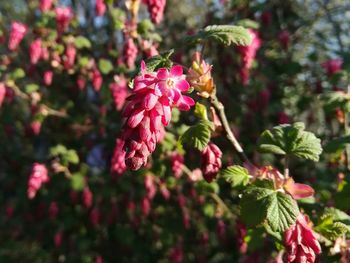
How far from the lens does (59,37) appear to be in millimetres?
4184

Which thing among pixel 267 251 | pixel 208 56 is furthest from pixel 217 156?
pixel 208 56

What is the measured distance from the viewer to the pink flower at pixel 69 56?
400cm

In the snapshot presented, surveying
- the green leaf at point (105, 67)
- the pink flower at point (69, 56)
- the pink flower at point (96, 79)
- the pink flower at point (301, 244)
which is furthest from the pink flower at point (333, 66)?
the pink flower at point (301, 244)

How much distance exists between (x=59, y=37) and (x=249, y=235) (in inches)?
100

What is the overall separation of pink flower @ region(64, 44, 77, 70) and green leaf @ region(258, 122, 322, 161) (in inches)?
91.2

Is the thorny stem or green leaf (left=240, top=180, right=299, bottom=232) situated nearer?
green leaf (left=240, top=180, right=299, bottom=232)

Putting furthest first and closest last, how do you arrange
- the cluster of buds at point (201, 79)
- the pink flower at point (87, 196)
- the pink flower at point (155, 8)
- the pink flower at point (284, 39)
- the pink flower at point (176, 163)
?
1. the pink flower at point (284, 39)
2. the pink flower at point (87, 196)
3. the pink flower at point (176, 163)
4. the pink flower at point (155, 8)
5. the cluster of buds at point (201, 79)

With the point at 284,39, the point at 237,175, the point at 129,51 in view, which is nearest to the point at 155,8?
the point at 129,51

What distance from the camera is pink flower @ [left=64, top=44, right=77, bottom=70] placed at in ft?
13.1

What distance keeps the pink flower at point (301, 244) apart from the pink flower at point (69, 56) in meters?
Answer: 2.72

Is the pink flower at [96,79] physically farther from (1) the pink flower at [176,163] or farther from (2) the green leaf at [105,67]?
(1) the pink flower at [176,163]

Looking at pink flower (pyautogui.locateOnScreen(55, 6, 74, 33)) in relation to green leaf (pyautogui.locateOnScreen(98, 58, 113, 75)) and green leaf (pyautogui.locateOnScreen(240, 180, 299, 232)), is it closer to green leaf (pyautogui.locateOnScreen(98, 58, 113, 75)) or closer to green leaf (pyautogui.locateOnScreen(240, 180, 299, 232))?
Answer: green leaf (pyautogui.locateOnScreen(98, 58, 113, 75))

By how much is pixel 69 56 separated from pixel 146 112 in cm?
270

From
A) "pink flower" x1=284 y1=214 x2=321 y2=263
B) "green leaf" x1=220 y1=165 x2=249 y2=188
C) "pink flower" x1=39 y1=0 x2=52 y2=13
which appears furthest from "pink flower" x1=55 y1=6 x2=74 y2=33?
"pink flower" x1=284 y1=214 x2=321 y2=263
